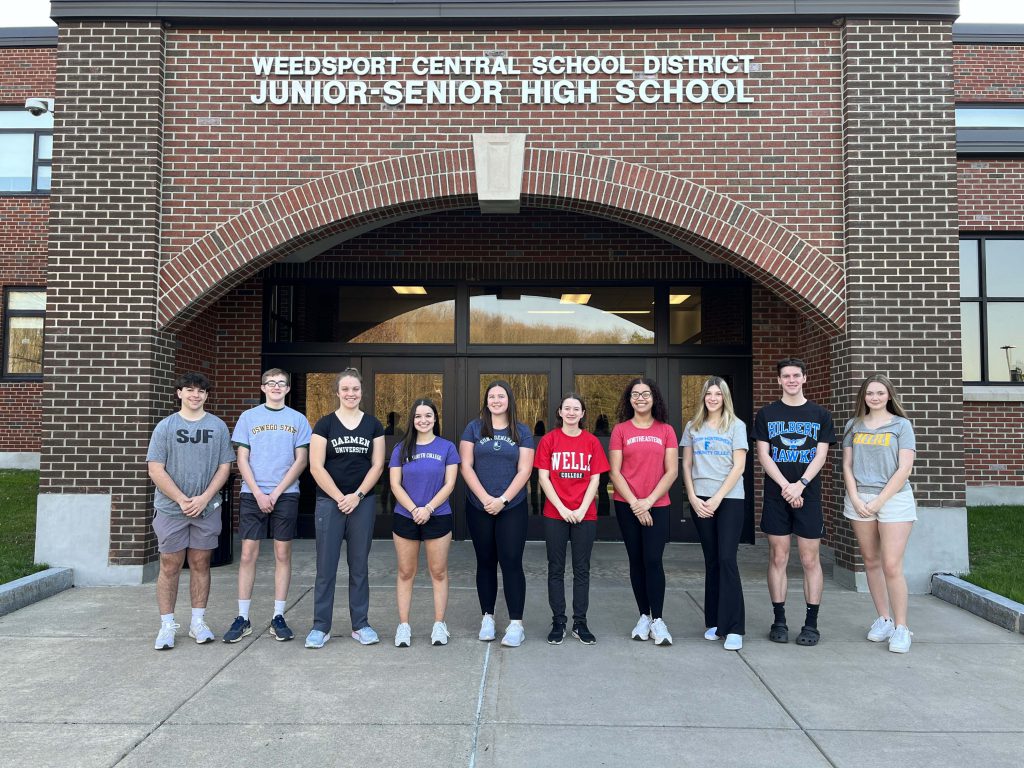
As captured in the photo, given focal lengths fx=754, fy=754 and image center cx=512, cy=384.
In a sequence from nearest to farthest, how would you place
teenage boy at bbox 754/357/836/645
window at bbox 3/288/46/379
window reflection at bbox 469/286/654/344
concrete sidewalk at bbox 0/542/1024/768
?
concrete sidewalk at bbox 0/542/1024/768 < teenage boy at bbox 754/357/836/645 < window reflection at bbox 469/286/654/344 < window at bbox 3/288/46/379

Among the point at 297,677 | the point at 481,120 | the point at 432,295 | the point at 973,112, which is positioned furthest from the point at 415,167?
the point at 973,112

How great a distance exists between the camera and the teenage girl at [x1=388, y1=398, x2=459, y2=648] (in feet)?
17.5

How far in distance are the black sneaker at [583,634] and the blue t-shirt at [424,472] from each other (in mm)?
1245

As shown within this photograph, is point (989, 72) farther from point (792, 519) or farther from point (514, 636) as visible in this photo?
point (514, 636)

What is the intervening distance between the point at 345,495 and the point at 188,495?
3.70 feet

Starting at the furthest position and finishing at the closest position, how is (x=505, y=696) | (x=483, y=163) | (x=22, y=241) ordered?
(x=22, y=241)
(x=483, y=163)
(x=505, y=696)

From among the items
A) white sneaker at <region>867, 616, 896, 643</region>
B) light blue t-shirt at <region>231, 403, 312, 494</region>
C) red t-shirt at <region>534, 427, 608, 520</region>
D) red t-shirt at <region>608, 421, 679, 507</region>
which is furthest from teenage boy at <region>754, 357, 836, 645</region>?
light blue t-shirt at <region>231, 403, 312, 494</region>

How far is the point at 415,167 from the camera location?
7.69m

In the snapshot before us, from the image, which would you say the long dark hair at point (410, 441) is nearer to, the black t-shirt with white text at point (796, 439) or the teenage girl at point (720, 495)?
the teenage girl at point (720, 495)

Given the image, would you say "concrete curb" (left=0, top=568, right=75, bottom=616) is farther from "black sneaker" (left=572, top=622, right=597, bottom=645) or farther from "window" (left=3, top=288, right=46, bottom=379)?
"window" (left=3, top=288, right=46, bottom=379)

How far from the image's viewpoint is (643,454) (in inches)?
213

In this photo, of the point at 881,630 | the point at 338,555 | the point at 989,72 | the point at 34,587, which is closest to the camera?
the point at 338,555

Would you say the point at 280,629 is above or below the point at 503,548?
below

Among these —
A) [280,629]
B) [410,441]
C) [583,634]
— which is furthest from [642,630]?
[280,629]
